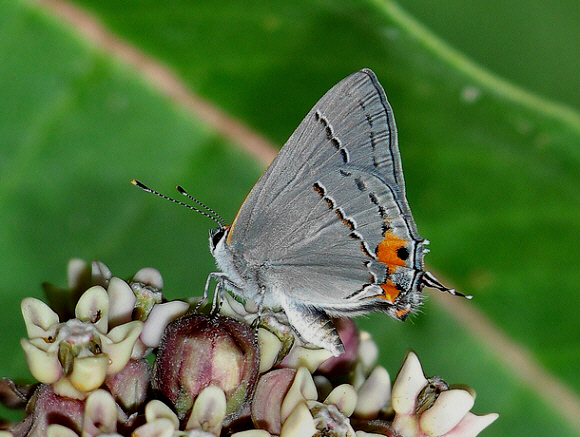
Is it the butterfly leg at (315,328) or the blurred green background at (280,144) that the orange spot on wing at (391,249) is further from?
the blurred green background at (280,144)

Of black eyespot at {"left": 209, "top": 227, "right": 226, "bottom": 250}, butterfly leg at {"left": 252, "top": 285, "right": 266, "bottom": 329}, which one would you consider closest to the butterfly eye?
black eyespot at {"left": 209, "top": 227, "right": 226, "bottom": 250}

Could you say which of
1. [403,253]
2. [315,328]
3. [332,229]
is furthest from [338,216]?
[315,328]

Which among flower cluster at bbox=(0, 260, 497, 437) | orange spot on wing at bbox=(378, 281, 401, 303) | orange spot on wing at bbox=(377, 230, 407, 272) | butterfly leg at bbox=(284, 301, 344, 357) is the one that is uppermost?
orange spot on wing at bbox=(377, 230, 407, 272)

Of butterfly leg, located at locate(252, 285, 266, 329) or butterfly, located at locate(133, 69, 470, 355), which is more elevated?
butterfly, located at locate(133, 69, 470, 355)

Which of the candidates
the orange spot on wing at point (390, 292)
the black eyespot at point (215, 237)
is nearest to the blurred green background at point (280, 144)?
the black eyespot at point (215, 237)

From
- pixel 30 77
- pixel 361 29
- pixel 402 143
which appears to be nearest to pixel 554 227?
pixel 402 143

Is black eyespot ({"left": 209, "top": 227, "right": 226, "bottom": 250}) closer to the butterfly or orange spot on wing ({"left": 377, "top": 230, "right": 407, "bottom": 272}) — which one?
the butterfly

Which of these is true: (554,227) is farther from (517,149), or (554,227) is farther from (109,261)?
(109,261)
